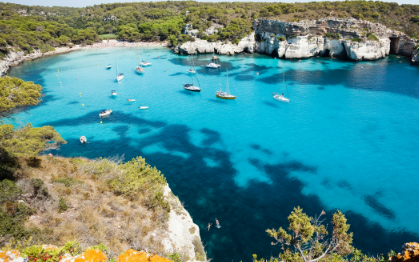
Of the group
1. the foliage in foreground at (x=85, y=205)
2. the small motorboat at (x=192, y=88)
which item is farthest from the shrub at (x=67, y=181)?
the small motorboat at (x=192, y=88)

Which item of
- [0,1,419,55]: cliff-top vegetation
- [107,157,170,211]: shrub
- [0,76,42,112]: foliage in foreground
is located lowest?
[107,157,170,211]: shrub

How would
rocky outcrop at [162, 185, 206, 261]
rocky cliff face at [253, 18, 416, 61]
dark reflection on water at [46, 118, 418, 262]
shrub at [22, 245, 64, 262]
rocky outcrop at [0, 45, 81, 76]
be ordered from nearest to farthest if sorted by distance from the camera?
shrub at [22, 245, 64, 262], rocky outcrop at [162, 185, 206, 261], dark reflection on water at [46, 118, 418, 262], rocky outcrop at [0, 45, 81, 76], rocky cliff face at [253, 18, 416, 61]

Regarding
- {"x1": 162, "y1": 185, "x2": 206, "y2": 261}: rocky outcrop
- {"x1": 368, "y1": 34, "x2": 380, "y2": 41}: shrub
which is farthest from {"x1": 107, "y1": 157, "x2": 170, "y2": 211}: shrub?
{"x1": 368, "y1": 34, "x2": 380, "y2": 41}: shrub

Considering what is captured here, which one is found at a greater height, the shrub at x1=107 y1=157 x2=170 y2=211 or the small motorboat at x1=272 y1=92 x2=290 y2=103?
the small motorboat at x1=272 y1=92 x2=290 y2=103

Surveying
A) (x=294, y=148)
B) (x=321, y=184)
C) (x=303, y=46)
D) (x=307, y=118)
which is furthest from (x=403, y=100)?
(x=303, y=46)

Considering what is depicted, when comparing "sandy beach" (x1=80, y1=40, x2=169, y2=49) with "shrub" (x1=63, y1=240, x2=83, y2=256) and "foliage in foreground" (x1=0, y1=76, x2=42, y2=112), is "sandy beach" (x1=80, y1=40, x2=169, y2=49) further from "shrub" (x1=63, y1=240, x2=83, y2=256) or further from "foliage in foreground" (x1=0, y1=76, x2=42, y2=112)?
"shrub" (x1=63, y1=240, x2=83, y2=256)
